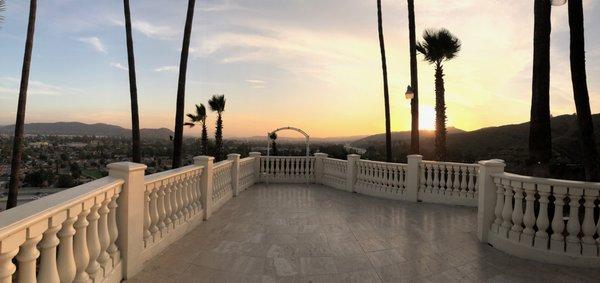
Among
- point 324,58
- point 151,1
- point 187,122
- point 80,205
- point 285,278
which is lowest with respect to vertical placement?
point 285,278

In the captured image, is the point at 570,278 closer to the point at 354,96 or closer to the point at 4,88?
the point at 354,96

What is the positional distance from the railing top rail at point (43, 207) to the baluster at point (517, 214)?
4.65m

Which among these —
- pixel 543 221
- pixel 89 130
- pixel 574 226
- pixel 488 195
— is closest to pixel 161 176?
pixel 488 195

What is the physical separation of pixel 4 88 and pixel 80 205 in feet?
48.9

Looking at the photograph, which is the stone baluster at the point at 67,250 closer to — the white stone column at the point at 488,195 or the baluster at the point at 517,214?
the baluster at the point at 517,214

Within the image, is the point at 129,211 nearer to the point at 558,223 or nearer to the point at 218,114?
the point at 558,223

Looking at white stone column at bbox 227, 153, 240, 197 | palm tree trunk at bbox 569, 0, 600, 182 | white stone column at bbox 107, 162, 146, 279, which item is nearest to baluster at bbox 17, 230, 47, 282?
white stone column at bbox 107, 162, 146, 279

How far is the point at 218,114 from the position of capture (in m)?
25.1

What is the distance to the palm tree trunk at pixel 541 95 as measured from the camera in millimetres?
5156

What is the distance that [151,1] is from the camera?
34.2 ft

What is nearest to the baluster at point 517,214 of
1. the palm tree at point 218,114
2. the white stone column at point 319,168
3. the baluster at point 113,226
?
the baluster at point 113,226

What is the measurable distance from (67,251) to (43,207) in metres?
0.46

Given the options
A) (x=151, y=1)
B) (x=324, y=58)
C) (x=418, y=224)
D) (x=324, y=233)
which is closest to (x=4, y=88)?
(x=151, y=1)

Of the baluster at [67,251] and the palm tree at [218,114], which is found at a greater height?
the palm tree at [218,114]
